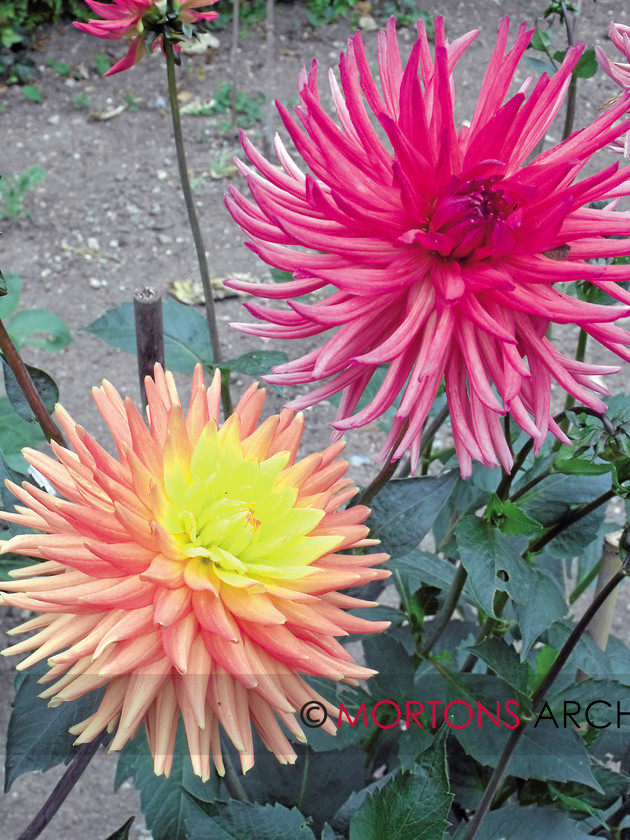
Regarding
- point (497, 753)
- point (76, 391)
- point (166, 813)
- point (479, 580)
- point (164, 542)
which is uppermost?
point (164, 542)

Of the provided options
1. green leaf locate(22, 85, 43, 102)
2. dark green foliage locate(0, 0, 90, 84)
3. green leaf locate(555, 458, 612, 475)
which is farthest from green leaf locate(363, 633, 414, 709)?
dark green foliage locate(0, 0, 90, 84)

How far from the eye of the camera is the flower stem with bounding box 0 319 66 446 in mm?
773

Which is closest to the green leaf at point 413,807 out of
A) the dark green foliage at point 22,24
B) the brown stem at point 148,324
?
the brown stem at point 148,324

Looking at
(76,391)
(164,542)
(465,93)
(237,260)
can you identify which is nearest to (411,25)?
(465,93)

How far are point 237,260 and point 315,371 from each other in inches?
109

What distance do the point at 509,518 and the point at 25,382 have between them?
0.55 metres

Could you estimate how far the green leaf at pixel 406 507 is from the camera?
0.89 meters

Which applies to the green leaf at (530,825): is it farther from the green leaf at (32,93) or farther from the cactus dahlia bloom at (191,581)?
the green leaf at (32,93)

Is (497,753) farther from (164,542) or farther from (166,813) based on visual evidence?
(164,542)

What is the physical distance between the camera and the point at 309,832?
2.70 feet

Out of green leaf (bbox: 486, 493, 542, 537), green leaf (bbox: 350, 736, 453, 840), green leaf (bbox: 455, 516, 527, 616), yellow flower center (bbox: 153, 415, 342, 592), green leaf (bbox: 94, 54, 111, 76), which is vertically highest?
yellow flower center (bbox: 153, 415, 342, 592)

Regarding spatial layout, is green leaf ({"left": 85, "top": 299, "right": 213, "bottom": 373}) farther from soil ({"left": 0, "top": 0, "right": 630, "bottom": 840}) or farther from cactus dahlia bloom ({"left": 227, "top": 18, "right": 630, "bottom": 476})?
soil ({"left": 0, "top": 0, "right": 630, "bottom": 840})

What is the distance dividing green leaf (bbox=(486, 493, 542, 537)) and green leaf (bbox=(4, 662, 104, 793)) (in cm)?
47

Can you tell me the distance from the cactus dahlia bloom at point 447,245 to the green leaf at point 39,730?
1.25 feet
